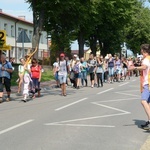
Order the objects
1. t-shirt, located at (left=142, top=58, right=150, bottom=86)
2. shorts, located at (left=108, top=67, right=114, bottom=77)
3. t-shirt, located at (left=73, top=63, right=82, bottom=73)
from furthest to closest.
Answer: shorts, located at (left=108, top=67, right=114, bottom=77) < t-shirt, located at (left=73, top=63, right=82, bottom=73) < t-shirt, located at (left=142, top=58, right=150, bottom=86)

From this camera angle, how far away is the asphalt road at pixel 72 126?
23.6 feet

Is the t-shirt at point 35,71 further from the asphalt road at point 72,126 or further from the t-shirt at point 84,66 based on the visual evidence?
the t-shirt at point 84,66

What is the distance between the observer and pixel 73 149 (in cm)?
681

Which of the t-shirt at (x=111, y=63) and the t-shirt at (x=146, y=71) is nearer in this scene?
the t-shirt at (x=146, y=71)

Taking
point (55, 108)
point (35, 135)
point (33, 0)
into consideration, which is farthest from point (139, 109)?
point (33, 0)

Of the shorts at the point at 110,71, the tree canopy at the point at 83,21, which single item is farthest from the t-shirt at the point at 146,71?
the shorts at the point at 110,71

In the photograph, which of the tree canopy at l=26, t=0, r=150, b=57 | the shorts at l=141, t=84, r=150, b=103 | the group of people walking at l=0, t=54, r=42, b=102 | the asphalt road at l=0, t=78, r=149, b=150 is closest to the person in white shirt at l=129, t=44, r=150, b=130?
the shorts at l=141, t=84, r=150, b=103

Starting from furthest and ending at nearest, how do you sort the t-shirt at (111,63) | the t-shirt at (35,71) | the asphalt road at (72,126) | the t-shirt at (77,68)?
1. the t-shirt at (111,63)
2. the t-shirt at (77,68)
3. the t-shirt at (35,71)
4. the asphalt road at (72,126)

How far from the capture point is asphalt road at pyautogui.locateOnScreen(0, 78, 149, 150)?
7195 mm

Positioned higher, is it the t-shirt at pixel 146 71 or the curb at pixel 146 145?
the t-shirt at pixel 146 71

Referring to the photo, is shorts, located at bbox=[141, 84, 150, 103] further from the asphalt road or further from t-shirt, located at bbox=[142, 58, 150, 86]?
the asphalt road

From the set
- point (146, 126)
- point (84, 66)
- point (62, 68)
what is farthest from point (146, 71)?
point (84, 66)

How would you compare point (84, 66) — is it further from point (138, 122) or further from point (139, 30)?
point (139, 30)

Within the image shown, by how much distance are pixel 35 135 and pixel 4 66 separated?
700 cm
